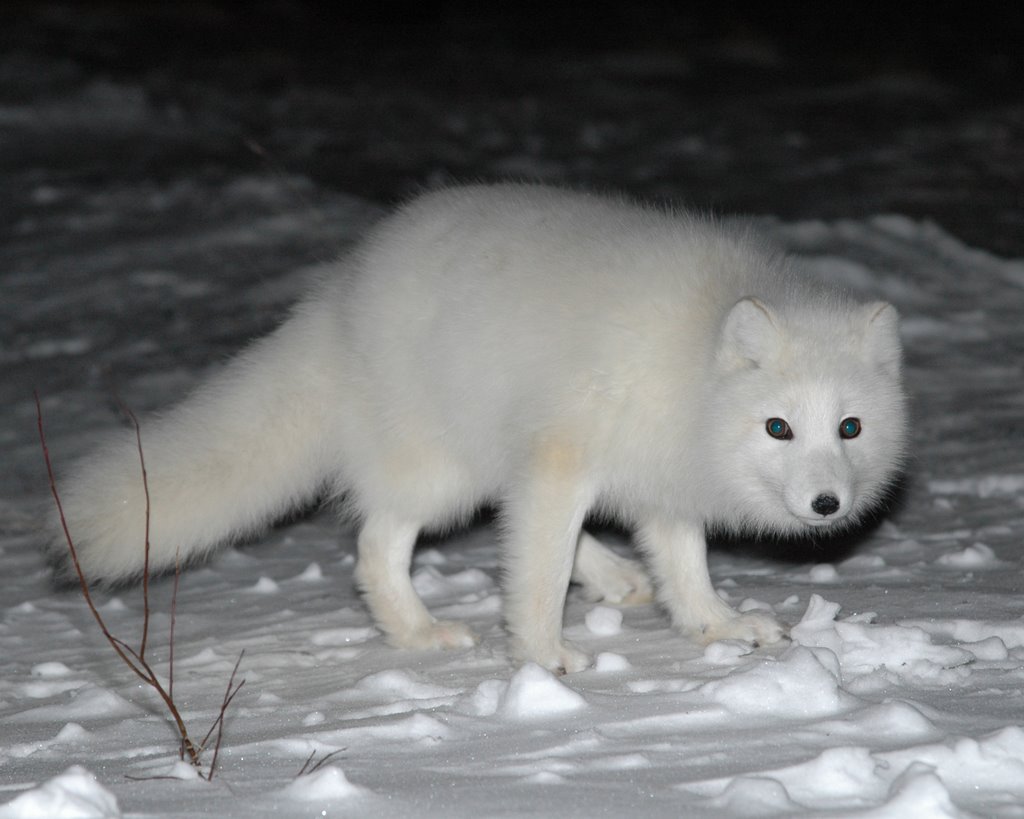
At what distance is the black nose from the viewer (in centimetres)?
311

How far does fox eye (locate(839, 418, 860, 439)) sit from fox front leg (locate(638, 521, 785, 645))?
579mm

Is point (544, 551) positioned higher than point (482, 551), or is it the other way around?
point (544, 551)

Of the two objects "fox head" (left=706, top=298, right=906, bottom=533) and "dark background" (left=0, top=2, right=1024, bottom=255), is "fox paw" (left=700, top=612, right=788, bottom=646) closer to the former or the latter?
"fox head" (left=706, top=298, right=906, bottom=533)

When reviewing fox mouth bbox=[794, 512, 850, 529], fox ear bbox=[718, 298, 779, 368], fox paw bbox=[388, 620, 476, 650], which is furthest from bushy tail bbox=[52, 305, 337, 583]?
fox mouth bbox=[794, 512, 850, 529]

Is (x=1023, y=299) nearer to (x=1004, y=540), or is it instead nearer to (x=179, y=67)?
(x=1004, y=540)

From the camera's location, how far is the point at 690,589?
3.74 metres

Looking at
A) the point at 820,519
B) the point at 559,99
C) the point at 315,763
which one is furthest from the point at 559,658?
the point at 559,99

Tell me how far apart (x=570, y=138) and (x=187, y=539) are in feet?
21.9

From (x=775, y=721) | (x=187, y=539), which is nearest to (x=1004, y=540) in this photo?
(x=775, y=721)

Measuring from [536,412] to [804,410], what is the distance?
665mm

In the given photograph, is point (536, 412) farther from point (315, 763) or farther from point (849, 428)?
point (315, 763)

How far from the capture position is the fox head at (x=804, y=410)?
3.18 meters

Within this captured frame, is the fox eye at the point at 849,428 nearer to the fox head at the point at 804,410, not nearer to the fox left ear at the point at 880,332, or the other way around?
the fox head at the point at 804,410

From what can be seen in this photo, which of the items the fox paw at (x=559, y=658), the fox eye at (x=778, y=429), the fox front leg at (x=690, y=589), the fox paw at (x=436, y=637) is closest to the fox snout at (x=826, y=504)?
the fox eye at (x=778, y=429)
